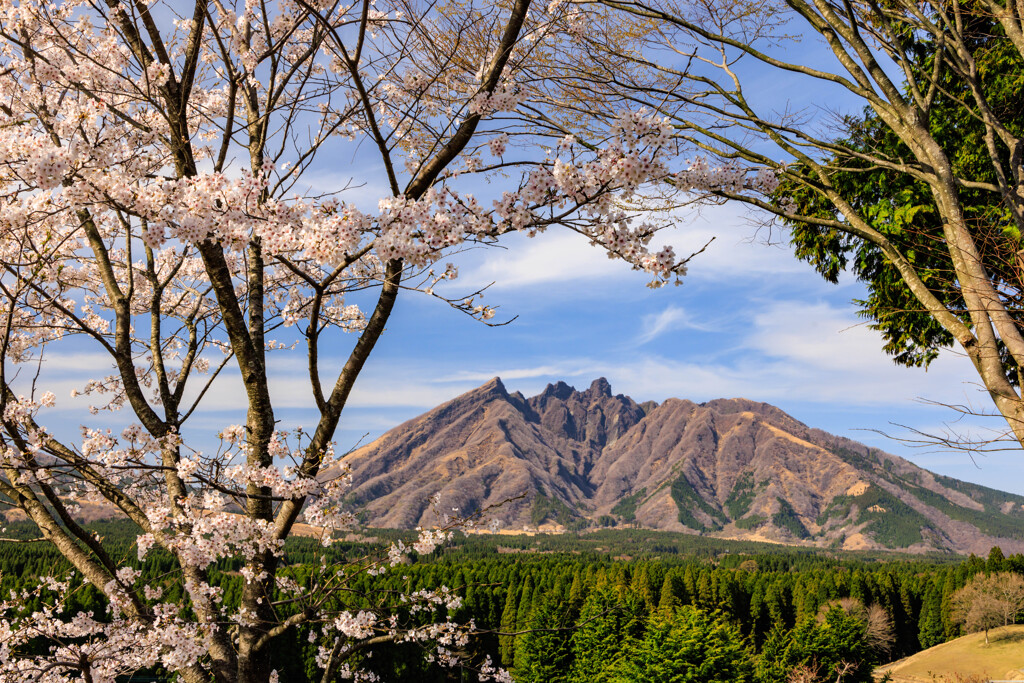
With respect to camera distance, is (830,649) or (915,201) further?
(830,649)

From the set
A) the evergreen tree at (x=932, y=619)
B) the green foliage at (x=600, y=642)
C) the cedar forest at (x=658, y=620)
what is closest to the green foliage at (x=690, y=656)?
the cedar forest at (x=658, y=620)

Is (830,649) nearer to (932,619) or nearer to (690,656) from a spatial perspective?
(690,656)

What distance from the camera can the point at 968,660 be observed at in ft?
111

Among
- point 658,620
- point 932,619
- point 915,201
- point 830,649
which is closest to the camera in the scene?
point 915,201

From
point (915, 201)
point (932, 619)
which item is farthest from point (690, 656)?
point (932, 619)

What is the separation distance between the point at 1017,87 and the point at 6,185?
11693 mm

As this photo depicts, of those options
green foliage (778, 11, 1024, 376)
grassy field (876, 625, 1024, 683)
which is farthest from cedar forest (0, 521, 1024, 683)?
green foliage (778, 11, 1024, 376)

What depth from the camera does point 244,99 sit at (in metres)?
5.41

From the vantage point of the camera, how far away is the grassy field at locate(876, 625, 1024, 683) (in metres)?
31.3

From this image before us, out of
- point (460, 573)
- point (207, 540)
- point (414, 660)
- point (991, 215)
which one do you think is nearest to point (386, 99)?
point (207, 540)

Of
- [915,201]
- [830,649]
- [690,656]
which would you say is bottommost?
[830,649]

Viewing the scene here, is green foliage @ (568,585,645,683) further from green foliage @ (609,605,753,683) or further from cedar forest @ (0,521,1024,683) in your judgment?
green foliage @ (609,605,753,683)

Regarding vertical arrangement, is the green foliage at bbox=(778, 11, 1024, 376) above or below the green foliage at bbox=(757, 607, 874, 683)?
above

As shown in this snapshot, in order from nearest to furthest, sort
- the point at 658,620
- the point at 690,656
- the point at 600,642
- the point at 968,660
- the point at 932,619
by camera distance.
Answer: the point at 690,656, the point at 658,620, the point at 600,642, the point at 968,660, the point at 932,619
